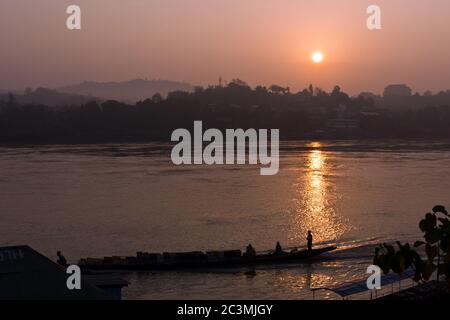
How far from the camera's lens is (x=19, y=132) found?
48.2 metres

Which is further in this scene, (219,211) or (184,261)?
(219,211)

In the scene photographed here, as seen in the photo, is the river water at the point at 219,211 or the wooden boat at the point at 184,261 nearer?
the river water at the point at 219,211

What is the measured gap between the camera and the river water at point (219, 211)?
1086 cm

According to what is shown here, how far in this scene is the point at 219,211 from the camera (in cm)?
1722

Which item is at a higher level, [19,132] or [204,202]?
[19,132]

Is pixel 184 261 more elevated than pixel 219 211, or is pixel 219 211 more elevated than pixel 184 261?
pixel 219 211

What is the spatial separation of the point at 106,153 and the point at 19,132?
1448 centimetres

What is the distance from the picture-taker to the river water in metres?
10.9

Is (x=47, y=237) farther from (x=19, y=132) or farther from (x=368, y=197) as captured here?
(x=19, y=132)

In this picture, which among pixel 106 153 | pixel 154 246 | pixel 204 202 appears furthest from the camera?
pixel 106 153

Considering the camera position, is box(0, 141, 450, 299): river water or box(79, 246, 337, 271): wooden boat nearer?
box(0, 141, 450, 299): river water
